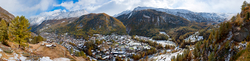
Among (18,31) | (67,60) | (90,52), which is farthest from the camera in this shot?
(90,52)

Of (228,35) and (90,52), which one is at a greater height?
(228,35)

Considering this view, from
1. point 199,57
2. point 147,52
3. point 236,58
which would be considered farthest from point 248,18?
point 147,52

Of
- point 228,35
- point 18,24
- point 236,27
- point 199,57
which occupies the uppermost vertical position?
point 18,24

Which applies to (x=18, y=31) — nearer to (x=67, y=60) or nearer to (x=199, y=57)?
(x=67, y=60)

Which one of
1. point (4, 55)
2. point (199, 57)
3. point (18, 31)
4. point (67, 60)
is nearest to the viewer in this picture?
point (4, 55)

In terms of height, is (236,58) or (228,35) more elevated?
(228,35)

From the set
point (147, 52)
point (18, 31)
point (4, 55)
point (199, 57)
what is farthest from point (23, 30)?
point (147, 52)

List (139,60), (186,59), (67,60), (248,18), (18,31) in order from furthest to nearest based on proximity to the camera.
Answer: (139,60) < (186,59) < (67,60) < (248,18) < (18,31)

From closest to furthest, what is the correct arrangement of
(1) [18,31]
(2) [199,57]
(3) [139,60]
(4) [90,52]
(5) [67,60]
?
(1) [18,31] < (5) [67,60] < (2) [199,57] < (3) [139,60] < (4) [90,52]

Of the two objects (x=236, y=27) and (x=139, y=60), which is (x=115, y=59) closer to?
(x=139, y=60)

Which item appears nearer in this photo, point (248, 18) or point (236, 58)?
point (236, 58)
